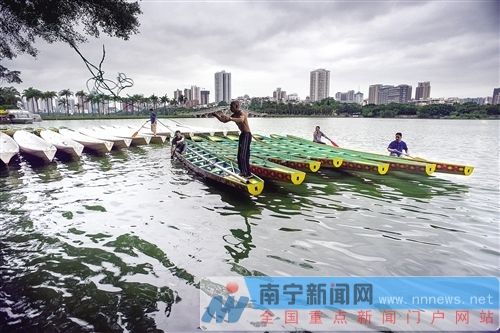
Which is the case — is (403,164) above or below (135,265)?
above

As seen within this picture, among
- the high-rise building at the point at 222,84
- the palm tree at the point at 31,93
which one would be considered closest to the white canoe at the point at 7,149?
the palm tree at the point at 31,93

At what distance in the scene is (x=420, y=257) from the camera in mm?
5566

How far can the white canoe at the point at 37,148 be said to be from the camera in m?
15.3

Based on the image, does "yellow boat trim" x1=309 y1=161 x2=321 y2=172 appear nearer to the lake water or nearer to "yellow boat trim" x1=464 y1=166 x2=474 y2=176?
the lake water

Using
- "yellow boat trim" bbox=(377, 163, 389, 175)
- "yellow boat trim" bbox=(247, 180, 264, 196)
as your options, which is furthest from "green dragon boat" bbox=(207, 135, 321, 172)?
"yellow boat trim" bbox=(247, 180, 264, 196)

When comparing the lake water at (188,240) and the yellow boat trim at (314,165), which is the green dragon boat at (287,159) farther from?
the lake water at (188,240)

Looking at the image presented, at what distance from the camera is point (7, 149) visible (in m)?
14.7

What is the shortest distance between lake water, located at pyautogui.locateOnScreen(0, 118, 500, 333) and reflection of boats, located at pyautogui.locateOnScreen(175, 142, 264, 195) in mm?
553

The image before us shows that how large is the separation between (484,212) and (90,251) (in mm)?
10584

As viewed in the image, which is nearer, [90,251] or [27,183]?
[90,251]

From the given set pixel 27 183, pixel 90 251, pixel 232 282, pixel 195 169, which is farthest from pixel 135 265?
pixel 27 183

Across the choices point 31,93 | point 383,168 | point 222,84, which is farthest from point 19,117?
point 222,84

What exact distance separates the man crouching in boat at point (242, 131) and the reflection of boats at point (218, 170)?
43 cm

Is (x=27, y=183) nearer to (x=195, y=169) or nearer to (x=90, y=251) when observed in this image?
(x=195, y=169)
